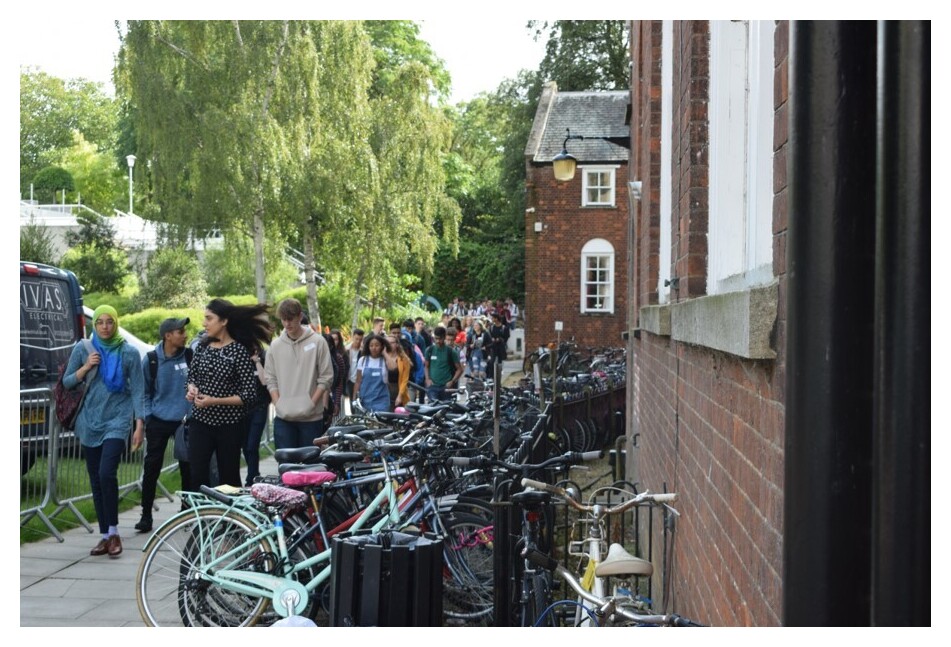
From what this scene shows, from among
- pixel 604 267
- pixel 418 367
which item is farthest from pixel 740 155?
pixel 604 267

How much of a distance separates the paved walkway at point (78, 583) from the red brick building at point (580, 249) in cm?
2690

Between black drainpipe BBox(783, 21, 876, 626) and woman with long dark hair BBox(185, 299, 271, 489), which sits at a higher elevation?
black drainpipe BBox(783, 21, 876, 626)

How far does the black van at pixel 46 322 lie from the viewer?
1030 cm

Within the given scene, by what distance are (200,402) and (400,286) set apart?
29072mm

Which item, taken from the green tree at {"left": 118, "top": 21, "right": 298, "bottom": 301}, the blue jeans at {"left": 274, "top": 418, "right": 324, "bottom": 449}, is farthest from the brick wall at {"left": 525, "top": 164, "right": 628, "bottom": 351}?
the blue jeans at {"left": 274, "top": 418, "right": 324, "bottom": 449}

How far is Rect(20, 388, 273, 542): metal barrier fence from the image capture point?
8.51 m

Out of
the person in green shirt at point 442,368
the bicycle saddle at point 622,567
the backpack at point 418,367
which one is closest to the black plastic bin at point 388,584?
the bicycle saddle at point 622,567

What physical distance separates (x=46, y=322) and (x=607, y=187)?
26.2 meters

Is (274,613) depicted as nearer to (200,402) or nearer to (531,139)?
(200,402)

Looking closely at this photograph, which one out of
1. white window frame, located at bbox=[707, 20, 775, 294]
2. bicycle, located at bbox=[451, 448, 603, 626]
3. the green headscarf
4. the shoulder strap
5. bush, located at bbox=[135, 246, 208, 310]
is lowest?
bicycle, located at bbox=[451, 448, 603, 626]

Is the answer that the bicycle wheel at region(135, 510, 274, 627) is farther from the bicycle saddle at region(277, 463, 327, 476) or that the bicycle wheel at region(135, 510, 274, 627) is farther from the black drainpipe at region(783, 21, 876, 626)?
Answer: the black drainpipe at region(783, 21, 876, 626)

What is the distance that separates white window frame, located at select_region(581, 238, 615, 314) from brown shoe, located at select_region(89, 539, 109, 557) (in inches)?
1104

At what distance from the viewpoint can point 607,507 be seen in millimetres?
4188

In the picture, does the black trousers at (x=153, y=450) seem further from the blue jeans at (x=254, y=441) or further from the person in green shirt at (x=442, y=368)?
the person in green shirt at (x=442, y=368)
